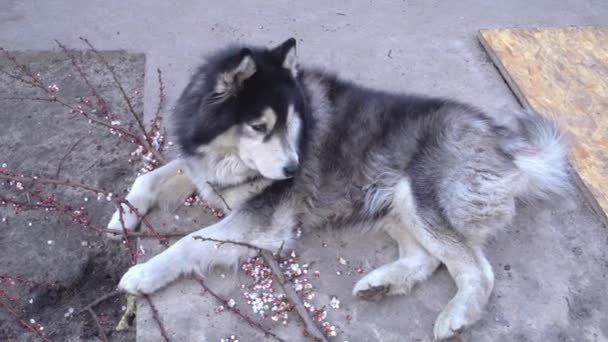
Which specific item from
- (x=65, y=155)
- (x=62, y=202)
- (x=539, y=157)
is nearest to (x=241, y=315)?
(x=62, y=202)

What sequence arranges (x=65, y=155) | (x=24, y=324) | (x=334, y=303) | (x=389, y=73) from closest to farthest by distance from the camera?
(x=24, y=324)
(x=334, y=303)
(x=65, y=155)
(x=389, y=73)

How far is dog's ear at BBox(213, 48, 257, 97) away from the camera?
112 inches

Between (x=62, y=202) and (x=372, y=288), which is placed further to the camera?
(x=62, y=202)

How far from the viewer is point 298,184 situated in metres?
3.45

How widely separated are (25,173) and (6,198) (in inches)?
11.0

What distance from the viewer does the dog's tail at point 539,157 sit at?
3461 mm

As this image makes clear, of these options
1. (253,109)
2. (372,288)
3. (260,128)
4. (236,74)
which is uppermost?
(236,74)

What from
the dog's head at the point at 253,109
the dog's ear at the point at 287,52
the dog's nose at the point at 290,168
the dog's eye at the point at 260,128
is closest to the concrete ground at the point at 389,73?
the dog's nose at the point at 290,168

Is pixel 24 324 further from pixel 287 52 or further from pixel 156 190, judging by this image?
pixel 287 52

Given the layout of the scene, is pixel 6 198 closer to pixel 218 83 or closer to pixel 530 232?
pixel 218 83

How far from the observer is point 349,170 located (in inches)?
138

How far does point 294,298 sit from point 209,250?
1.76 feet

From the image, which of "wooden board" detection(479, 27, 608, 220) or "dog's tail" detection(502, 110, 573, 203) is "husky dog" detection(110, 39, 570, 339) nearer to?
"dog's tail" detection(502, 110, 573, 203)

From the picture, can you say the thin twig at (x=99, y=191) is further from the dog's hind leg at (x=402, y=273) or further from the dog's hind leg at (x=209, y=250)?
the dog's hind leg at (x=402, y=273)
